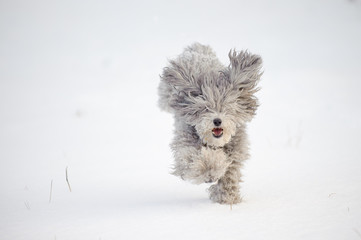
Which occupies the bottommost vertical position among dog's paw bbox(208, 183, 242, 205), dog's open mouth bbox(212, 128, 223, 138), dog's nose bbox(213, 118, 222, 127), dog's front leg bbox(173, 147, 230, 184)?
dog's paw bbox(208, 183, 242, 205)

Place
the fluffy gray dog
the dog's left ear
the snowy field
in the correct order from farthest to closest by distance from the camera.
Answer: the dog's left ear
the fluffy gray dog
the snowy field

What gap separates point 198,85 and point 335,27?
37.3 feet

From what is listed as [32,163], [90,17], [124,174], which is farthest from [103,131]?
[90,17]

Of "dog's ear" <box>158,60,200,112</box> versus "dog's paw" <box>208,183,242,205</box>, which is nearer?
"dog's paw" <box>208,183,242,205</box>

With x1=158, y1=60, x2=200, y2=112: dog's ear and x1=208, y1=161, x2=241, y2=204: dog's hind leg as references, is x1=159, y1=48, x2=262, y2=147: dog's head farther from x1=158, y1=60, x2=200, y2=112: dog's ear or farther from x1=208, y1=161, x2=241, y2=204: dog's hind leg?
x1=208, y1=161, x2=241, y2=204: dog's hind leg

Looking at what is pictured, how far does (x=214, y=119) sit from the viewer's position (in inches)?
143

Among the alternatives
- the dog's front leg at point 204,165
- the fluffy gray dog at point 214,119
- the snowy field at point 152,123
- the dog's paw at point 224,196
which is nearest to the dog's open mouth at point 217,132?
the fluffy gray dog at point 214,119

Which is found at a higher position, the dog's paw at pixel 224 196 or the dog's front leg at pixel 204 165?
the dog's front leg at pixel 204 165

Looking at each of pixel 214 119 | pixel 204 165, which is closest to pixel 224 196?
pixel 204 165

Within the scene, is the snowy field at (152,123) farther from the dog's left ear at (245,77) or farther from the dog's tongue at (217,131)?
the dog's left ear at (245,77)

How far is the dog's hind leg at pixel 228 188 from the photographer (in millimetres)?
3627

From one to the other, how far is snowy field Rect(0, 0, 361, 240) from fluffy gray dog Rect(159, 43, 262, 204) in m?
0.31

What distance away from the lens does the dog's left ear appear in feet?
12.9

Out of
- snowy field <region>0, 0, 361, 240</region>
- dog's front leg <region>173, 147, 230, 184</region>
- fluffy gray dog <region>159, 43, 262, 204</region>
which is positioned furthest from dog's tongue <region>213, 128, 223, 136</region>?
snowy field <region>0, 0, 361, 240</region>
